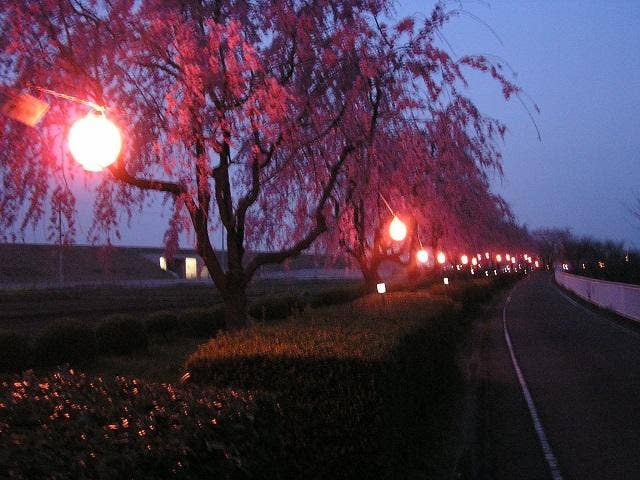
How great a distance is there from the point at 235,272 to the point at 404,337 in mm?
4647

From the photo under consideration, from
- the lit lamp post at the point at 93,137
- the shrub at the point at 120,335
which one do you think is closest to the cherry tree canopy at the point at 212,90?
the lit lamp post at the point at 93,137

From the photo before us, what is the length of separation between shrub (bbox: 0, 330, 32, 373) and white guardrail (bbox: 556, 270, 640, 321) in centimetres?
2029

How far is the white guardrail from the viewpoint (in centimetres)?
2608

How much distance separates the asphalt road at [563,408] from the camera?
298 inches

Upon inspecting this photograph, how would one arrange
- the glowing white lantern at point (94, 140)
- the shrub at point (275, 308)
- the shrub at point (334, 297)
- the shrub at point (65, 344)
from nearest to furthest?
1. the glowing white lantern at point (94, 140)
2. the shrub at point (65, 344)
3. the shrub at point (275, 308)
4. the shrub at point (334, 297)

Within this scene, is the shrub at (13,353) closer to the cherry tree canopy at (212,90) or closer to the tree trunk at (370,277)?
the cherry tree canopy at (212,90)

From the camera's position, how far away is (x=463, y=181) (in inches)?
926

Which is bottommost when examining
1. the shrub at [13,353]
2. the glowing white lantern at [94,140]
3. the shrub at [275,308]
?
the shrub at [13,353]

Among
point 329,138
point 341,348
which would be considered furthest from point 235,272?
point 341,348

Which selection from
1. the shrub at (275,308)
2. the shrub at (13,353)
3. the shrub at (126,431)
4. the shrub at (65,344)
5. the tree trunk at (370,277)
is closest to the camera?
the shrub at (126,431)

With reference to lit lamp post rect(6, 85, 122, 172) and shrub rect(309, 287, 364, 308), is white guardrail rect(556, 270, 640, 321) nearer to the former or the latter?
shrub rect(309, 287, 364, 308)

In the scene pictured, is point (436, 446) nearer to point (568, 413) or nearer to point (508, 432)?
point (508, 432)

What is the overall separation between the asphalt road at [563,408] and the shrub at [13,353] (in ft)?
32.4

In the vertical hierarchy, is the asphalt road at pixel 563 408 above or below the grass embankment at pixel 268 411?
below
